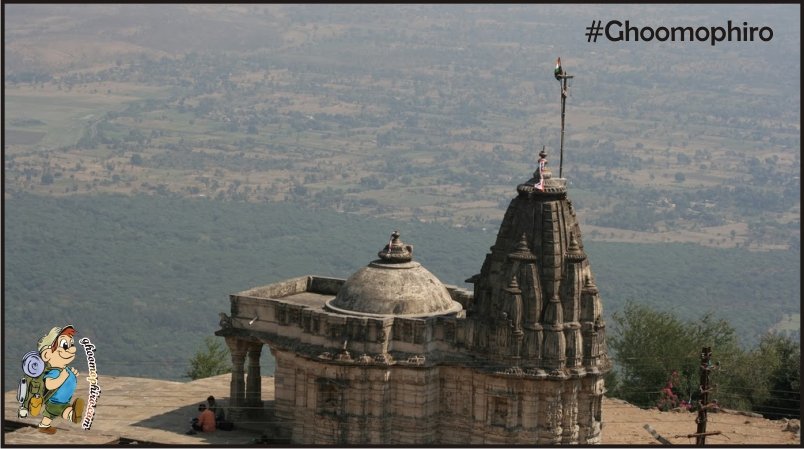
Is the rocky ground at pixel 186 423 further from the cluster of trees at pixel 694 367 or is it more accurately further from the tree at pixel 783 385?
the cluster of trees at pixel 694 367

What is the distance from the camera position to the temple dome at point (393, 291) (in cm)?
5625

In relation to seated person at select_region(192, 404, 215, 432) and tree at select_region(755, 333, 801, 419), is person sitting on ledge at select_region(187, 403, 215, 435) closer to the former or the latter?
seated person at select_region(192, 404, 215, 432)

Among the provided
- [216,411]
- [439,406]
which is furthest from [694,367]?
[216,411]

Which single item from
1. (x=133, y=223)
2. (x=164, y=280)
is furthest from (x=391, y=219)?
(x=164, y=280)

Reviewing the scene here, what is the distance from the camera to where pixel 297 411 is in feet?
187

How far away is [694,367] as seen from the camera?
72.2 metres

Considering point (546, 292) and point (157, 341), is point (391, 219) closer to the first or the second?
point (157, 341)

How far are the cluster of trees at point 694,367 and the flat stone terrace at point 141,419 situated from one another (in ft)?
52.3

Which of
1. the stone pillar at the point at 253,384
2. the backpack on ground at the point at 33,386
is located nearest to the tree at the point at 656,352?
the stone pillar at the point at 253,384

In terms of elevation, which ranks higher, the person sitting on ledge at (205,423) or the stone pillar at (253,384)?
the stone pillar at (253,384)

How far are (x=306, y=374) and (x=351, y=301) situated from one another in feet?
8.95

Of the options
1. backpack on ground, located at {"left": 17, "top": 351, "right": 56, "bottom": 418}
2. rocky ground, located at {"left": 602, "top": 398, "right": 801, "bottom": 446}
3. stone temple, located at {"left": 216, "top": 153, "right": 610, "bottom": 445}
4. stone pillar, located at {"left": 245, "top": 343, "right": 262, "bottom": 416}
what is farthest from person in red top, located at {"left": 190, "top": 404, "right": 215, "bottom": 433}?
rocky ground, located at {"left": 602, "top": 398, "right": 801, "bottom": 446}

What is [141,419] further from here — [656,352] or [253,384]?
[656,352]

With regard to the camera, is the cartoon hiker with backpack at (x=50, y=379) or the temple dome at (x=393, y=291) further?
the temple dome at (x=393, y=291)
